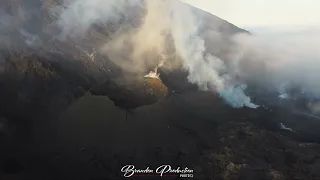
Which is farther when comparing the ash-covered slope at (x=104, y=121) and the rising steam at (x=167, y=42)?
the rising steam at (x=167, y=42)

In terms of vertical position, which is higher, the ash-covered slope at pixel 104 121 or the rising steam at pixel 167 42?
the rising steam at pixel 167 42

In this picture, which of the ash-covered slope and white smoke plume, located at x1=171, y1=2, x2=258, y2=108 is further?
white smoke plume, located at x1=171, y1=2, x2=258, y2=108

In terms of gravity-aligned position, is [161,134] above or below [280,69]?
below

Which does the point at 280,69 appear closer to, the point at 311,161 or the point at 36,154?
→ the point at 311,161

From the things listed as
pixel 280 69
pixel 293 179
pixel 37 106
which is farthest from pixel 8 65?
pixel 280 69

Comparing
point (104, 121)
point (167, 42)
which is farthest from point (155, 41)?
point (104, 121)

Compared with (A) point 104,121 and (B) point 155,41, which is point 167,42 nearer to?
(B) point 155,41

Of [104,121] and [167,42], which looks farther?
[167,42]

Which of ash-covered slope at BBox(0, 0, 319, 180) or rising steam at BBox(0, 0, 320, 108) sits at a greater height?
rising steam at BBox(0, 0, 320, 108)

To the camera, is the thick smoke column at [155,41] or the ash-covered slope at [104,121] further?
the thick smoke column at [155,41]

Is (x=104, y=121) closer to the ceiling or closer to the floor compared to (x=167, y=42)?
closer to the floor

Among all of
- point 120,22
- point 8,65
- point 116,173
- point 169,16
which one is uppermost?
point 169,16
